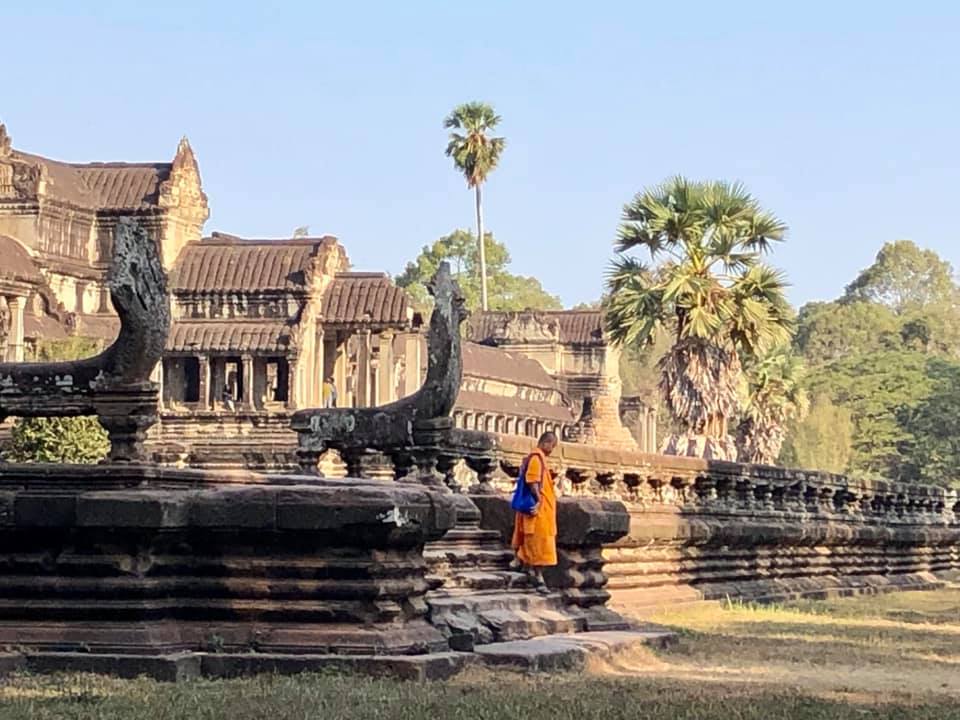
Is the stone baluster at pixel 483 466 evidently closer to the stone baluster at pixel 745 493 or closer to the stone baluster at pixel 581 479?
the stone baluster at pixel 581 479

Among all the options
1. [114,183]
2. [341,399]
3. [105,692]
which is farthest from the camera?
[114,183]

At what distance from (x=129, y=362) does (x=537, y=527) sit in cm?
371

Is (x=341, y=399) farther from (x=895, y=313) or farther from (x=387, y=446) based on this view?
(x=895, y=313)

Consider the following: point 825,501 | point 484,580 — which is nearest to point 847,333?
point 825,501

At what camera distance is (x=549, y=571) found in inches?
492

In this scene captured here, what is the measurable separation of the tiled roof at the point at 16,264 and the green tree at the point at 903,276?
81364mm

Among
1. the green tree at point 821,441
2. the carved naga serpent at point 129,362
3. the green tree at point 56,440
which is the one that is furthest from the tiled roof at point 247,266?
the carved naga serpent at point 129,362

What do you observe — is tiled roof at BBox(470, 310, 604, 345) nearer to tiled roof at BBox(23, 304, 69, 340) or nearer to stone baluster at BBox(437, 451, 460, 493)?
tiled roof at BBox(23, 304, 69, 340)

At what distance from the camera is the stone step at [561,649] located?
10062 mm

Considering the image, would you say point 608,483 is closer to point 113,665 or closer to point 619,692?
point 619,692

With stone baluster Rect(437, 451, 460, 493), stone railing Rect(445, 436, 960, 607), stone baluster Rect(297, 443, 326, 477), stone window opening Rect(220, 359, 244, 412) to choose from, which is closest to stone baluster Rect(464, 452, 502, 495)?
stone railing Rect(445, 436, 960, 607)

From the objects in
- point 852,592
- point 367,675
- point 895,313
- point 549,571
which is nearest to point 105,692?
point 367,675

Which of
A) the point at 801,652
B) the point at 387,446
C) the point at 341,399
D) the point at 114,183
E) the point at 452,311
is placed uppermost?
the point at 114,183

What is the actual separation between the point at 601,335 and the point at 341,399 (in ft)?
66.7
